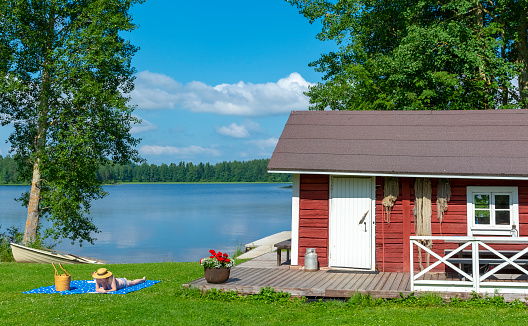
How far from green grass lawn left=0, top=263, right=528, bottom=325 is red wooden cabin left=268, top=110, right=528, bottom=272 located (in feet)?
9.28

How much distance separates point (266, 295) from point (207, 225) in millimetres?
32247

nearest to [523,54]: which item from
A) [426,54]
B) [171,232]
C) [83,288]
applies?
[426,54]

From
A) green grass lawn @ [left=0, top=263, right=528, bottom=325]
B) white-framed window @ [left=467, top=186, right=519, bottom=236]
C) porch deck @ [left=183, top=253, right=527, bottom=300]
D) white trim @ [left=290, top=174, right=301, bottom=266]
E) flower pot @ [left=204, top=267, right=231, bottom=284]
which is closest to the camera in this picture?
→ green grass lawn @ [left=0, top=263, right=528, bottom=325]

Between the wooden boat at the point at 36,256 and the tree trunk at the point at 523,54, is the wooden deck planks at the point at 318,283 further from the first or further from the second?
the tree trunk at the point at 523,54

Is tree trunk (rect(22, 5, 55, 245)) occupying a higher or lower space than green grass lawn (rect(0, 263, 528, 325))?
higher

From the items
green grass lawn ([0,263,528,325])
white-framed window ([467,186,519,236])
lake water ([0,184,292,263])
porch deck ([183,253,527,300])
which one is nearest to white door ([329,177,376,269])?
porch deck ([183,253,527,300])

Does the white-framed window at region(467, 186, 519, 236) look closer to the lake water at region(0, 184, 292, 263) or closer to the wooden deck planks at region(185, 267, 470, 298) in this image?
the wooden deck planks at region(185, 267, 470, 298)

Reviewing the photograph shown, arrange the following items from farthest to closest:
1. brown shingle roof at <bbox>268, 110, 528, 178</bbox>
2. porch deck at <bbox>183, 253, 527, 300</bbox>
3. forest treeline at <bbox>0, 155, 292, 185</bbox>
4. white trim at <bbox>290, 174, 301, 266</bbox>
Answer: forest treeline at <bbox>0, 155, 292, 185</bbox>, white trim at <bbox>290, 174, 301, 266</bbox>, brown shingle roof at <bbox>268, 110, 528, 178</bbox>, porch deck at <bbox>183, 253, 527, 300</bbox>

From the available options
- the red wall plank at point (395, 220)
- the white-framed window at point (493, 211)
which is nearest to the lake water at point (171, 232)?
the red wall plank at point (395, 220)

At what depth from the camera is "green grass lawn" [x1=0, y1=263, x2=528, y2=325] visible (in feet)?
27.8

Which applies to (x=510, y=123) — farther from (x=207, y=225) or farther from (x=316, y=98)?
(x=207, y=225)

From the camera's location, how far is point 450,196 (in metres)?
12.0

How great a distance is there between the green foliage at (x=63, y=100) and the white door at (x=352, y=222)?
11359mm

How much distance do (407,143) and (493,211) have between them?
2.61 m
